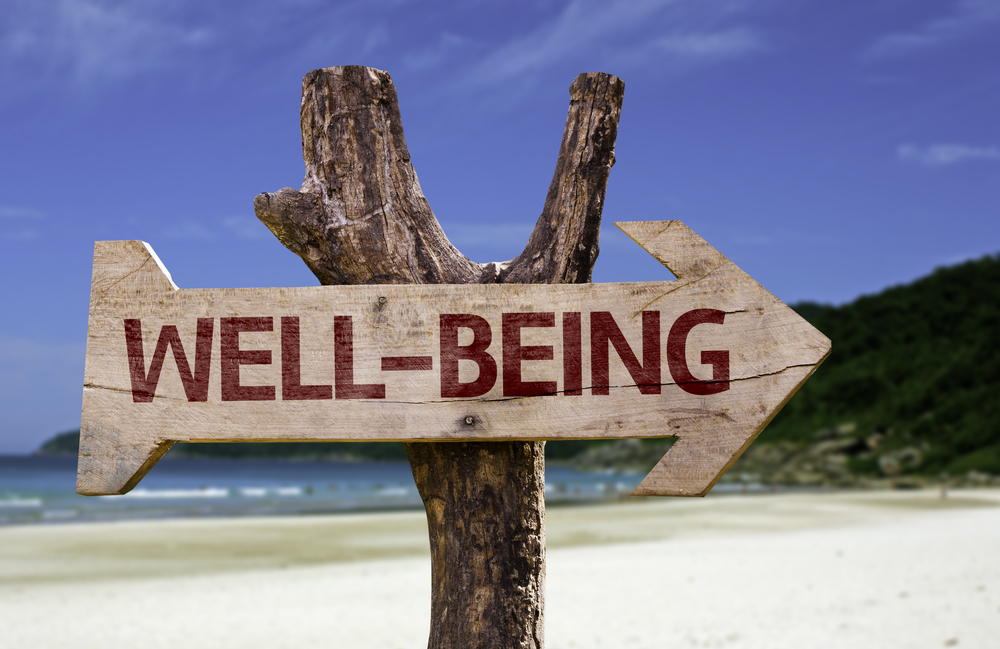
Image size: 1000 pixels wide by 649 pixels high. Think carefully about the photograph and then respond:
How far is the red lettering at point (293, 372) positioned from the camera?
6.41ft

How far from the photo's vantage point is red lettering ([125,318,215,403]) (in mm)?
1970

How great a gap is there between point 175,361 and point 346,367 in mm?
465

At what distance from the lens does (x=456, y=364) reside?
194 cm

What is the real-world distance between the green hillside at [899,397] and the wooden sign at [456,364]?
32.5 metres

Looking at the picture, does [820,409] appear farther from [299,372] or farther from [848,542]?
[299,372]

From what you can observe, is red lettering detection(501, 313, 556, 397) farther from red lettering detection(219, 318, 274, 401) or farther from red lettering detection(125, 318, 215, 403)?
red lettering detection(125, 318, 215, 403)

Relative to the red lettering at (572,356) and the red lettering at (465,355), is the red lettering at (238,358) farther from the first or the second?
the red lettering at (572,356)

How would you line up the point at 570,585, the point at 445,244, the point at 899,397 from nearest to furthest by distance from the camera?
the point at 445,244 < the point at 570,585 < the point at 899,397

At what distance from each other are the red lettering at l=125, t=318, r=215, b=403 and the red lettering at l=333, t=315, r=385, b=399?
34 centimetres

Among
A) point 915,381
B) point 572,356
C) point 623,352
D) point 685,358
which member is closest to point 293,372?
point 572,356

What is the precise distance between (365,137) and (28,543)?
15.0 m

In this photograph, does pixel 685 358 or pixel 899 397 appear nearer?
pixel 685 358

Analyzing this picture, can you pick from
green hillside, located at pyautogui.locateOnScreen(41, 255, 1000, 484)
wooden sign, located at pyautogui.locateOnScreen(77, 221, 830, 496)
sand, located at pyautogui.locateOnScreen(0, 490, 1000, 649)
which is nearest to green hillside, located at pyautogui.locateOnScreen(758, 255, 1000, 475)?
green hillside, located at pyautogui.locateOnScreen(41, 255, 1000, 484)

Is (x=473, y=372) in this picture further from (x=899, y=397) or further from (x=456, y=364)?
(x=899, y=397)
